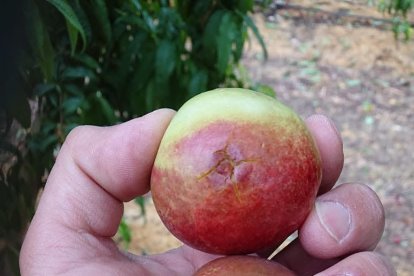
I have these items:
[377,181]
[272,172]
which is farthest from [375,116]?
[272,172]

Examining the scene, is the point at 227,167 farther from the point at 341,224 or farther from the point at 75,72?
the point at 75,72

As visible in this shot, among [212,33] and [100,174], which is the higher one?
[100,174]

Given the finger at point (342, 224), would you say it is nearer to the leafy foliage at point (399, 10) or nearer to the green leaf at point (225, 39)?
the green leaf at point (225, 39)

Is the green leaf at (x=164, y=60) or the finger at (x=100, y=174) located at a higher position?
the finger at (x=100, y=174)

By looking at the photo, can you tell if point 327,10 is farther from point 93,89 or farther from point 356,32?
point 93,89

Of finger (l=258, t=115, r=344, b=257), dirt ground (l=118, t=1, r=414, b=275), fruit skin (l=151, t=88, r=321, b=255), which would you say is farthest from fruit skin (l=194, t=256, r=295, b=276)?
dirt ground (l=118, t=1, r=414, b=275)

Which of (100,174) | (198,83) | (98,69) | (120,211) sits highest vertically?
(100,174)

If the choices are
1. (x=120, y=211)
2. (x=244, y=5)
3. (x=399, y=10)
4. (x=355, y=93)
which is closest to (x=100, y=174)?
(x=120, y=211)

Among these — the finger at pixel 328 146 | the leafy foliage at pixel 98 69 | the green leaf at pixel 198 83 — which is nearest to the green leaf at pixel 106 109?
the leafy foliage at pixel 98 69
